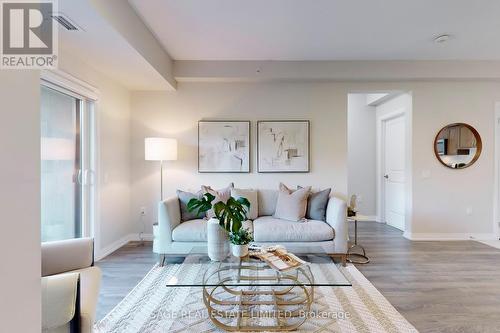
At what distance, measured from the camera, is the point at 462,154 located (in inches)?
162

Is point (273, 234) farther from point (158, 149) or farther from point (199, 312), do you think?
point (158, 149)

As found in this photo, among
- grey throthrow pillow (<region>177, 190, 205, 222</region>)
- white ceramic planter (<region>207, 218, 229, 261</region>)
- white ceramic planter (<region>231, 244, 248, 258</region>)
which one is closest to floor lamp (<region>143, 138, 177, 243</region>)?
grey throthrow pillow (<region>177, 190, 205, 222</region>)

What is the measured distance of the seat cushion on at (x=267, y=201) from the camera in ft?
12.1

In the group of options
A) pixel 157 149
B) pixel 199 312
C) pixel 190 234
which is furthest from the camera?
pixel 157 149

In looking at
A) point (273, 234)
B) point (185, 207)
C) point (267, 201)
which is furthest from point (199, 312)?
point (267, 201)

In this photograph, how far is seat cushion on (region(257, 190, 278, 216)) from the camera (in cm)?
370

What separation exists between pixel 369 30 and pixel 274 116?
1.66m

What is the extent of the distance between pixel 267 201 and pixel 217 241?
1.67 metres

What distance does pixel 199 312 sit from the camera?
2.09 metres

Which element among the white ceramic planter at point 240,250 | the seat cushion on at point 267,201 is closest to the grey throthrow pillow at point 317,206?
the seat cushion on at point 267,201

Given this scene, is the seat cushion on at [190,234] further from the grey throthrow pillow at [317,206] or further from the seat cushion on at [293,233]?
the grey throthrow pillow at [317,206]

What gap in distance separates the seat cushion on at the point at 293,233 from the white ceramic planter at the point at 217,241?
96 centimetres

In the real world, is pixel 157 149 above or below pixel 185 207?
above

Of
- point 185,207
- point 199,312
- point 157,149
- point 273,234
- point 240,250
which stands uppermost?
point 157,149
